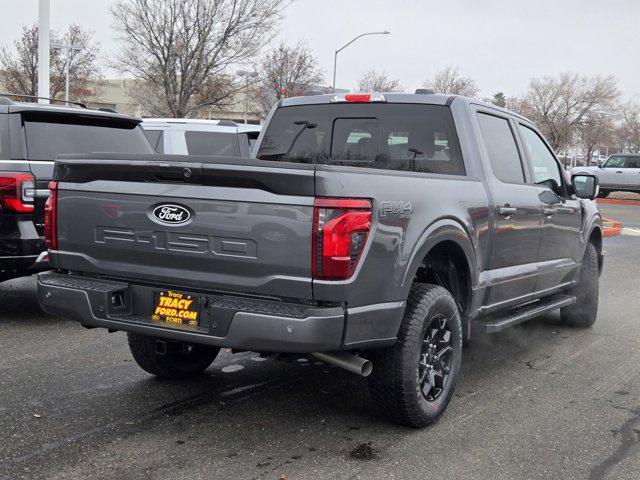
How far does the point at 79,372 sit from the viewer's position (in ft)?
15.7

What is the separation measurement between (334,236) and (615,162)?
3023 centimetres

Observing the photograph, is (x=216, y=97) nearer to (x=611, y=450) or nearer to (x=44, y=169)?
(x=44, y=169)

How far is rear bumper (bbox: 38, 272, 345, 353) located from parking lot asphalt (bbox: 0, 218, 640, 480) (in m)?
0.60

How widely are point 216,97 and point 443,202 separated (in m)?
25.5

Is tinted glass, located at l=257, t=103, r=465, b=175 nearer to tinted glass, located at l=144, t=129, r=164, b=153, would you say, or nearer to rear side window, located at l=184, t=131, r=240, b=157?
rear side window, located at l=184, t=131, r=240, b=157

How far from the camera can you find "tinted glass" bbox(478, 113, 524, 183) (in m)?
4.83

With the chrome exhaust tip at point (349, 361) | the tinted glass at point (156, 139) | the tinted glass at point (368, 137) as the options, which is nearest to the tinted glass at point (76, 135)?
the tinted glass at point (368, 137)

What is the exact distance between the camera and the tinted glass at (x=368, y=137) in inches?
181

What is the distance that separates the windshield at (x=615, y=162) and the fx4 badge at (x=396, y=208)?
2934 cm

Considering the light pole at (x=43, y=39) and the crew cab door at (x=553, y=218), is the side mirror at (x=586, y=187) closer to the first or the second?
the crew cab door at (x=553, y=218)

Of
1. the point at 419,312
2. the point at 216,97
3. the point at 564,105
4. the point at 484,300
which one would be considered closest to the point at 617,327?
the point at 484,300

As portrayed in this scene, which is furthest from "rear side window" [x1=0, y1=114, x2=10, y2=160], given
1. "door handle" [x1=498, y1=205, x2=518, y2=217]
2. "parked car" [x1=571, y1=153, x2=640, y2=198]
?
"parked car" [x1=571, y1=153, x2=640, y2=198]

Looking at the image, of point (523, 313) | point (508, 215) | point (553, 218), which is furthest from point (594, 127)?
point (508, 215)

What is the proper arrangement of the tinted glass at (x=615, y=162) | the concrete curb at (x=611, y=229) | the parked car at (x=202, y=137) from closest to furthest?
the parked car at (x=202, y=137) → the concrete curb at (x=611, y=229) → the tinted glass at (x=615, y=162)
